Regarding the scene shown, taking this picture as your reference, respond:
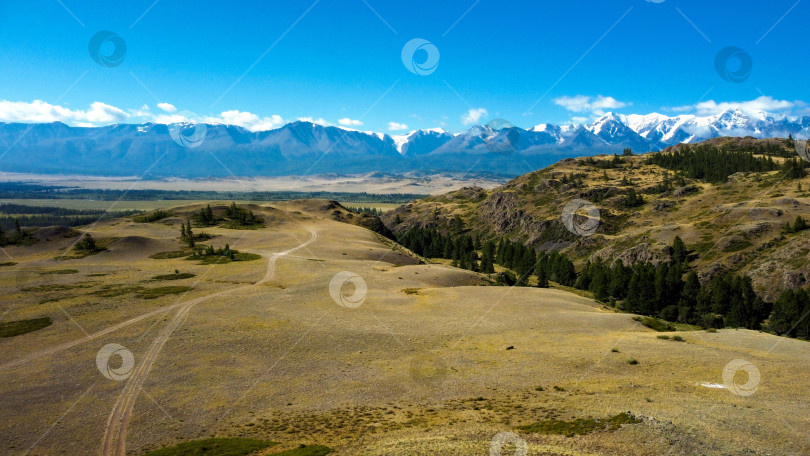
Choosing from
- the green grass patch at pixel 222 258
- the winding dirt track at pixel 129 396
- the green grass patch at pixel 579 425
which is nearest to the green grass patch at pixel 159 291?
the winding dirt track at pixel 129 396

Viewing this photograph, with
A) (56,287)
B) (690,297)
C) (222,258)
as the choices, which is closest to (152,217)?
(222,258)

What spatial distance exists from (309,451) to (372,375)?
14174 millimetres

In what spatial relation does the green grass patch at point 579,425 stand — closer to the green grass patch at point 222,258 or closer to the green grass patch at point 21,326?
the green grass patch at point 21,326

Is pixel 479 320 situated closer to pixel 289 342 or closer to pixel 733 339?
pixel 289 342

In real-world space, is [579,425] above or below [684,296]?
above

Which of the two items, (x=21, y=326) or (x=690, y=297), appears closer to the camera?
(x=21, y=326)

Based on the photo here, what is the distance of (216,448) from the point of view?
1041 inches

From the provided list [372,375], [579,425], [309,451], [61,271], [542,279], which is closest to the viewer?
[309,451]

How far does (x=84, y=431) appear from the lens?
29109 mm

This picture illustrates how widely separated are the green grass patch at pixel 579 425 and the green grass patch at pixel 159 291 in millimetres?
60810

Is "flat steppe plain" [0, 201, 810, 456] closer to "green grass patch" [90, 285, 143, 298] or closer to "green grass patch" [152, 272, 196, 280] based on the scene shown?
"green grass patch" [90, 285, 143, 298]

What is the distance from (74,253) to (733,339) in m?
135

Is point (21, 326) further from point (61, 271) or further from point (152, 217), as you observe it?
point (152, 217)

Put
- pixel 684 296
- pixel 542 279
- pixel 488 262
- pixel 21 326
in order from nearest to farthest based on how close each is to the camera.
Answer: pixel 21 326, pixel 684 296, pixel 542 279, pixel 488 262
